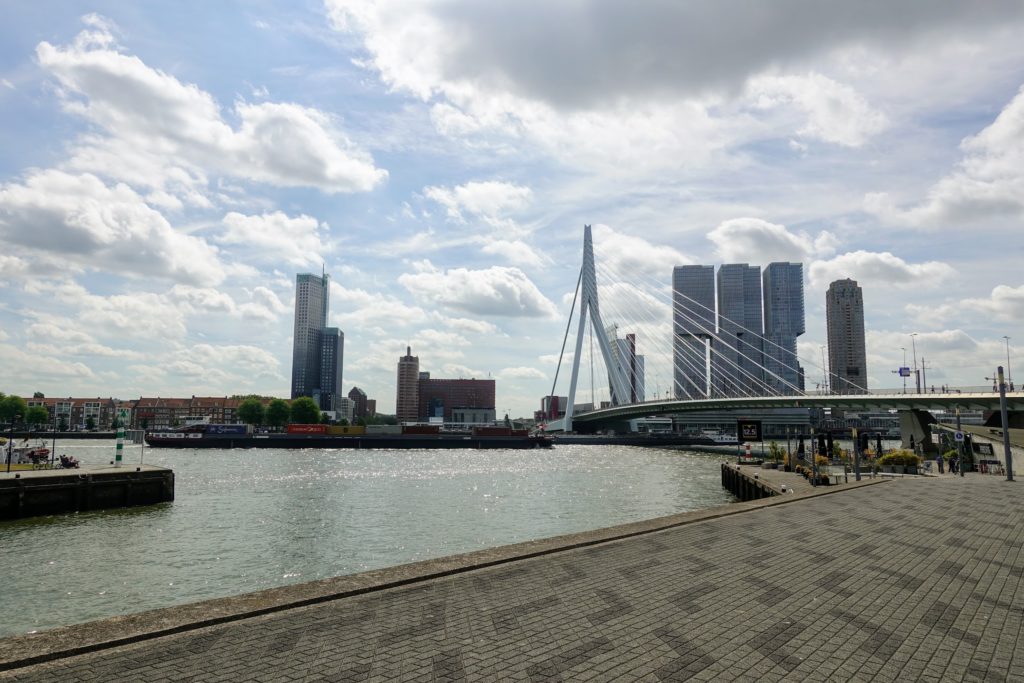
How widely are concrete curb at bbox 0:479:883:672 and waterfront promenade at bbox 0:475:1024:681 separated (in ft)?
0.18

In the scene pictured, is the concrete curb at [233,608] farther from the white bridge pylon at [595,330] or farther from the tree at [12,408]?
the tree at [12,408]

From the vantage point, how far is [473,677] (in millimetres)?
6160

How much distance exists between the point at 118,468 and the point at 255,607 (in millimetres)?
30488

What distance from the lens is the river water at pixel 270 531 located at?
49.6ft

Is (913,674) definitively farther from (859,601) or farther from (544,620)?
(544,620)

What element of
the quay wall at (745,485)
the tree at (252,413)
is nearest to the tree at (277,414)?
the tree at (252,413)

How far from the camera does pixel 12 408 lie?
137m

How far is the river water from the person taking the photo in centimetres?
1512

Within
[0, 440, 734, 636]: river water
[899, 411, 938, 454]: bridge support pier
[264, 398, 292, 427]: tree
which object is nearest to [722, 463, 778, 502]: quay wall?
[0, 440, 734, 636]: river water

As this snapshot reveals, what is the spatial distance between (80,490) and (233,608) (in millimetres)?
27161

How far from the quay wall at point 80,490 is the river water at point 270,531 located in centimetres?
98

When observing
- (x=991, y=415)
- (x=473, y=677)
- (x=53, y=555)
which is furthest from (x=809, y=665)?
(x=991, y=415)

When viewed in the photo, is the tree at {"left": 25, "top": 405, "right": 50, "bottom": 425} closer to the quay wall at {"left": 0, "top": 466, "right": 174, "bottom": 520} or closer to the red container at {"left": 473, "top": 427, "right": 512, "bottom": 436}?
the red container at {"left": 473, "top": 427, "right": 512, "bottom": 436}

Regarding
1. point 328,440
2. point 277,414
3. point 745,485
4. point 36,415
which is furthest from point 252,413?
point 745,485
